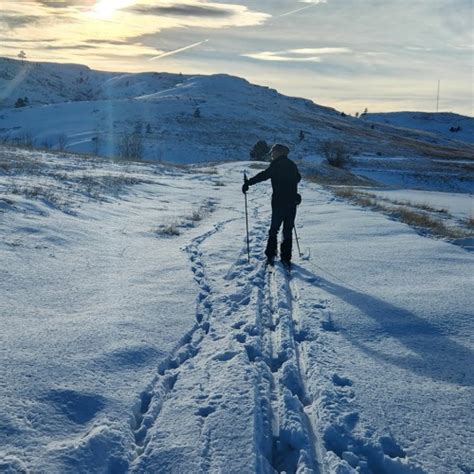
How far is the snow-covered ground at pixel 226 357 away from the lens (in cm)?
348

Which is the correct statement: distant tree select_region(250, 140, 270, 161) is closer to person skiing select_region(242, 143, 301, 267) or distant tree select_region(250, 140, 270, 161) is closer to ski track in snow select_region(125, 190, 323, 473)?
person skiing select_region(242, 143, 301, 267)

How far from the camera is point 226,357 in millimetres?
4957

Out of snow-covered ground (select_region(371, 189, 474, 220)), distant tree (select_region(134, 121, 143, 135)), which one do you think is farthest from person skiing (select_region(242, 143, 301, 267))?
distant tree (select_region(134, 121, 143, 135))

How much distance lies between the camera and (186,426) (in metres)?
3.75

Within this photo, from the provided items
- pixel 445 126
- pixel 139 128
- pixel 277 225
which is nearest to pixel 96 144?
pixel 139 128

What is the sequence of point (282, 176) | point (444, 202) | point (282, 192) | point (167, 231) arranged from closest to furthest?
point (282, 176)
point (282, 192)
point (167, 231)
point (444, 202)

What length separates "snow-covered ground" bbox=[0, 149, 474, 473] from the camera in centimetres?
348

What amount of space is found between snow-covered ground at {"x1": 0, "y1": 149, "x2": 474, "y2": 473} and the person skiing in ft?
1.68

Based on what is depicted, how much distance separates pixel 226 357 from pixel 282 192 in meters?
Answer: 4.67

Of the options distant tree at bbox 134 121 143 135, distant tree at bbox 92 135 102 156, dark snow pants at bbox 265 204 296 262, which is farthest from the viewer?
distant tree at bbox 134 121 143 135

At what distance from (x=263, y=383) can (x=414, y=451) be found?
1.42 m

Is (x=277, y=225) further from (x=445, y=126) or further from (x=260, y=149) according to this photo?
→ (x=445, y=126)

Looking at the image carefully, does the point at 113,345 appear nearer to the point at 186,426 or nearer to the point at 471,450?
the point at 186,426

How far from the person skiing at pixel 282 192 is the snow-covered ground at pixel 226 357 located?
51cm
